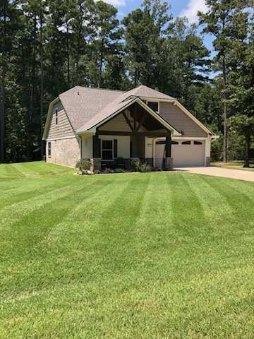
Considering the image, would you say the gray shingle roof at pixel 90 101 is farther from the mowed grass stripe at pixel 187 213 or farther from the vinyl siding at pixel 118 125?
the mowed grass stripe at pixel 187 213

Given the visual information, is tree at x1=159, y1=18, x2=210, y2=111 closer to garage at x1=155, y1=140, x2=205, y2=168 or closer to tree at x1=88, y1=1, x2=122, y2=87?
tree at x1=88, y1=1, x2=122, y2=87

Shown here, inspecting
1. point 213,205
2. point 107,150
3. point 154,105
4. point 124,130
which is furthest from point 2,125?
point 213,205

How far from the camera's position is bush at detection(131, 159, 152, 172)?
27.1 m

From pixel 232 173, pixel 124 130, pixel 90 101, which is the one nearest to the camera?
pixel 232 173

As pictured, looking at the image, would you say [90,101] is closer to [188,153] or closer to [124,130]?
[124,130]

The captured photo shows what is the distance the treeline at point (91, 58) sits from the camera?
1795 inches

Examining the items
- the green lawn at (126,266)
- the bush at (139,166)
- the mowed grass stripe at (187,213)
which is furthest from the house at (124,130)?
the green lawn at (126,266)

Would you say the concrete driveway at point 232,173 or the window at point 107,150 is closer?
the concrete driveway at point 232,173

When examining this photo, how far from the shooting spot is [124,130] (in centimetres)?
2991

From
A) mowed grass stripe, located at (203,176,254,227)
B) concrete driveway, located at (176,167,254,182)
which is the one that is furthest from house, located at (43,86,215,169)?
mowed grass stripe, located at (203,176,254,227)

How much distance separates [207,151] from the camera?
35.9m

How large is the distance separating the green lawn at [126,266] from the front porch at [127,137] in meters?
13.4

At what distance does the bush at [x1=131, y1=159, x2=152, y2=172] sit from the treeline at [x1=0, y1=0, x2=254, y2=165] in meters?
17.1

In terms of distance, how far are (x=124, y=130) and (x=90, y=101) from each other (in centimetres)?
578
